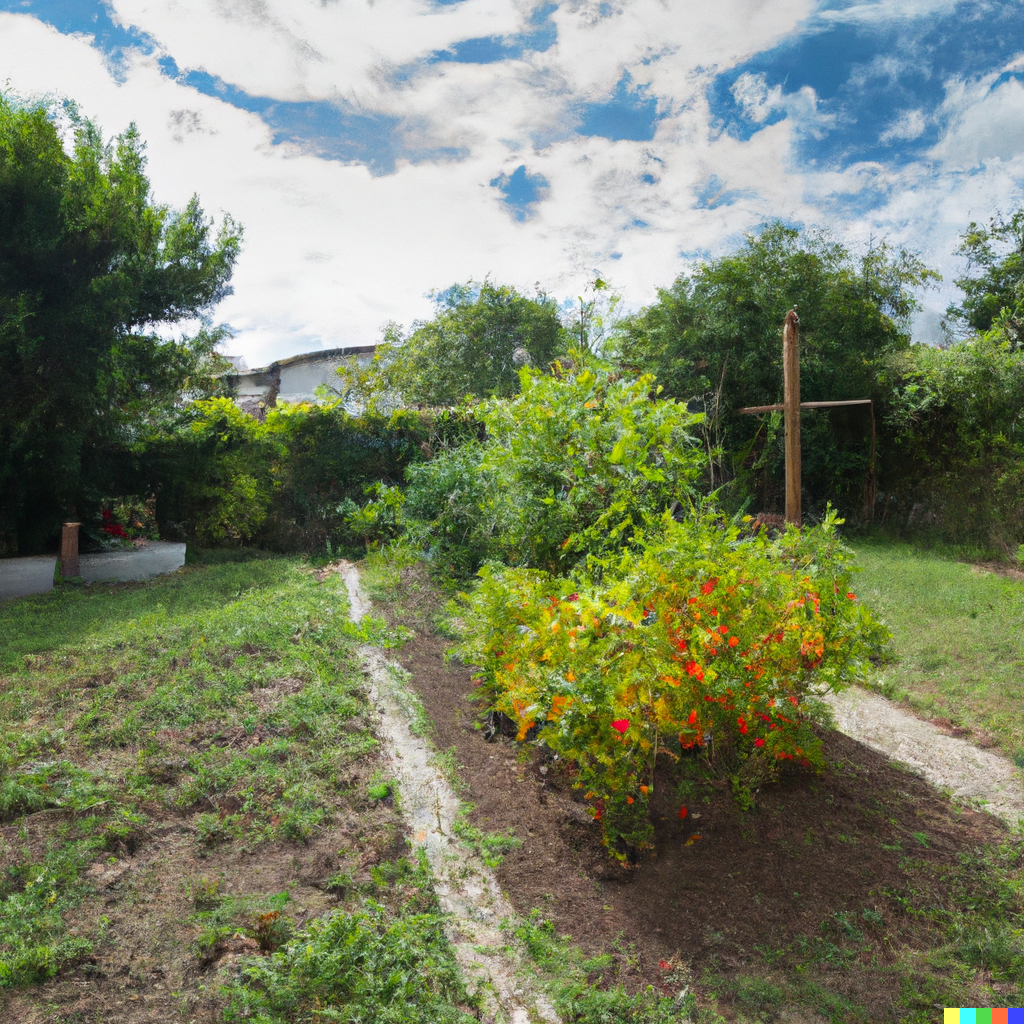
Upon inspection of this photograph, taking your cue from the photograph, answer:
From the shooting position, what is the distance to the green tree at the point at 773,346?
39.1 ft

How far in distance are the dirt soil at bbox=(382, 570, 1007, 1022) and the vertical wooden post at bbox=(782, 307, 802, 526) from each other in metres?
3.08

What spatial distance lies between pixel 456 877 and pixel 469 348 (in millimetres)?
13851

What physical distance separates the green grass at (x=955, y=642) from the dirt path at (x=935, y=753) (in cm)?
18

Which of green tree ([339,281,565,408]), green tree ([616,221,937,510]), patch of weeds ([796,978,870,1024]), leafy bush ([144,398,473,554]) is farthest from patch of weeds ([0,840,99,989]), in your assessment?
green tree ([339,281,565,408])

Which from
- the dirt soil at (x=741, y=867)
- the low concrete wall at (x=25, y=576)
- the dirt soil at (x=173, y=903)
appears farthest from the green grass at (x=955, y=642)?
the low concrete wall at (x=25, y=576)

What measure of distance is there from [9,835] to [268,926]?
1256mm

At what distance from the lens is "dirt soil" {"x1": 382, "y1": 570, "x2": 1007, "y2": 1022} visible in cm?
232

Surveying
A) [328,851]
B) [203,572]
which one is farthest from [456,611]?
[203,572]

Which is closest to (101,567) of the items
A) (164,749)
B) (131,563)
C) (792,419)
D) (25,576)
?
(131,563)

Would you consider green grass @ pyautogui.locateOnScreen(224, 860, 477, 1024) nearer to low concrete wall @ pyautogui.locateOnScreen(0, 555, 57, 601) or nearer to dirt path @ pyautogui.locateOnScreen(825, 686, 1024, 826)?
dirt path @ pyautogui.locateOnScreen(825, 686, 1024, 826)

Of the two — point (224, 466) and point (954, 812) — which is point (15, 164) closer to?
point (224, 466)

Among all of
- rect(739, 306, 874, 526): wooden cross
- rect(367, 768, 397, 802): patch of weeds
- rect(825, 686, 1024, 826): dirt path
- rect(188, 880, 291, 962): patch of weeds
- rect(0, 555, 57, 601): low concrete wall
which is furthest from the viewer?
rect(0, 555, 57, 601): low concrete wall

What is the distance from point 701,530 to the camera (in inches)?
126

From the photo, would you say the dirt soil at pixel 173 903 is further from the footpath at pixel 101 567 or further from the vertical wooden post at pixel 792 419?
the footpath at pixel 101 567
